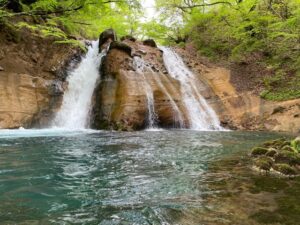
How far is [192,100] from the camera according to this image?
57.8 ft

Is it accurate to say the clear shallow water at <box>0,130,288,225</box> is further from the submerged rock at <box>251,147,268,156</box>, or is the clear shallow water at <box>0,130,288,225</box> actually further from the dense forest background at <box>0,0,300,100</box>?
the dense forest background at <box>0,0,300,100</box>

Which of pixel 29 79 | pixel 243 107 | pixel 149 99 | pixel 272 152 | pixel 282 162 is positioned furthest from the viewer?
pixel 243 107

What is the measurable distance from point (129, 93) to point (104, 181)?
1011cm

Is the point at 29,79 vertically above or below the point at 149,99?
above

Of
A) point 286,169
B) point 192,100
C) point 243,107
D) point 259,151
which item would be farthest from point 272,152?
point 243,107

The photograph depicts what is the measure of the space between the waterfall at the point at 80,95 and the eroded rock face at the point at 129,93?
0.62 meters

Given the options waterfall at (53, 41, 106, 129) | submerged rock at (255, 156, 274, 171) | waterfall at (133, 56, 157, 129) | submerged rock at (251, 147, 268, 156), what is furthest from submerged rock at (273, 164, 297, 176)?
waterfall at (53, 41, 106, 129)

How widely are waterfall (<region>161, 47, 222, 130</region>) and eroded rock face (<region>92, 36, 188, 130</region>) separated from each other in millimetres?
638

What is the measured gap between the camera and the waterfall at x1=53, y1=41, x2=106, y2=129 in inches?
604

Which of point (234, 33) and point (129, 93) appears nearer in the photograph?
point (129, 93)

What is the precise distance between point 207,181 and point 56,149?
15.7 ft

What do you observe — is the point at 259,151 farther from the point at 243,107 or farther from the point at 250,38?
the point at 250,38

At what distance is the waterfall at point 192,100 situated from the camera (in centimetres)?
1658

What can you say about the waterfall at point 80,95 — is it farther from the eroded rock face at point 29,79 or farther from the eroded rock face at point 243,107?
the eroded rock face at point 243,107
